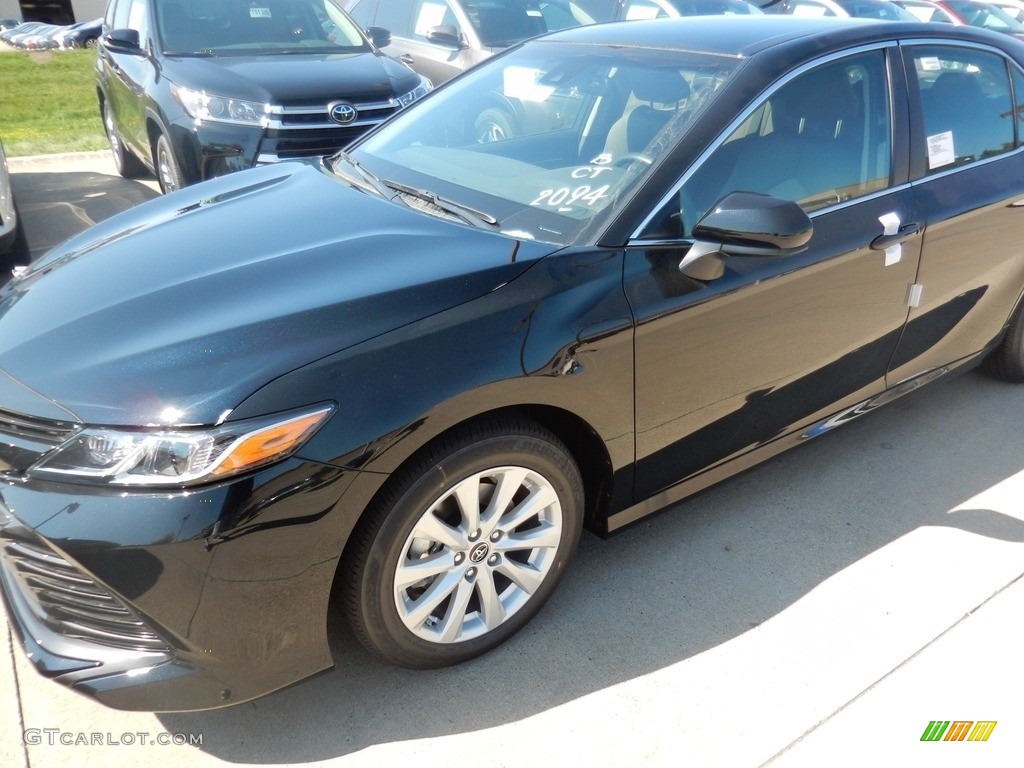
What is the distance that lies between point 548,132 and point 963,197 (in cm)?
155

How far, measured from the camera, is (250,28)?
579 cm

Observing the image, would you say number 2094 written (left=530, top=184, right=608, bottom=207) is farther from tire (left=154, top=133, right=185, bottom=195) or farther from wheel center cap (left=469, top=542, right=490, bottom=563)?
tire (left=154, top=133, right=185, bottom=195)

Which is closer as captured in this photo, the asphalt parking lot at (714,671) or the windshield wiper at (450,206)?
the asphalt parking lot at (714,671)

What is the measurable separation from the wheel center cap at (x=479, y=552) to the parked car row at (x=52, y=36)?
57.5 ft

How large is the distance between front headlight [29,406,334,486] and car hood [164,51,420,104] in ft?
12.2

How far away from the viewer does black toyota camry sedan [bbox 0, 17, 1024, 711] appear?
1.81m

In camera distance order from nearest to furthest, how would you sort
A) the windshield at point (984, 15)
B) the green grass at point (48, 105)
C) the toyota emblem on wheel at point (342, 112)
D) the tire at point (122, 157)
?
the toyota emblem on wheel at point (342, 112)
the tire at point (122, 157)
the green grass at point (48, 105)
the windshield at point (984, 15)

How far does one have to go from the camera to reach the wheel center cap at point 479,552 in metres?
2.21

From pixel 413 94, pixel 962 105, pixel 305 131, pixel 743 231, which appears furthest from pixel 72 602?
pixel 413 94

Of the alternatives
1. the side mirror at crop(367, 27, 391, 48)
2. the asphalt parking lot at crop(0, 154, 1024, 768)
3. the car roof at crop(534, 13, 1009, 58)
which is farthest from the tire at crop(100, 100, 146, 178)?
the asphalt parking lot at crop(0, 154, 1024, 768)

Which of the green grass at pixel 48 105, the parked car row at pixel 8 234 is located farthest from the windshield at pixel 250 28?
the green grass at pixel 48 105

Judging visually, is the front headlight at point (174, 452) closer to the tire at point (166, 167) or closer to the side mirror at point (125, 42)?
the tire at point (166, 167)

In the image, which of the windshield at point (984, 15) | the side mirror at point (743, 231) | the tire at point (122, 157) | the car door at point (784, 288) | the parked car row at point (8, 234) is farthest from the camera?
the windshield at point (984, 15)

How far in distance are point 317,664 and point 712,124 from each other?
1.79 meters
